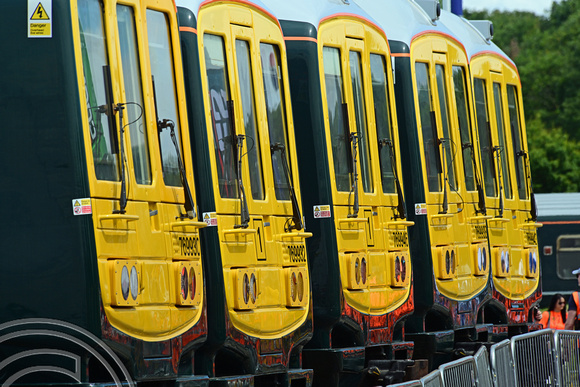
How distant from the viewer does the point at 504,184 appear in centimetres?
1580

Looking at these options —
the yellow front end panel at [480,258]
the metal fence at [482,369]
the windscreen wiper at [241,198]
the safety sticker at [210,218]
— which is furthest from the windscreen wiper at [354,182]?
the yellow front end panel at [480,258]

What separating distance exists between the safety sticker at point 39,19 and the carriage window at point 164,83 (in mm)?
1161

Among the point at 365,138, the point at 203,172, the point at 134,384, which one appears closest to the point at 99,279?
the point at 134,384

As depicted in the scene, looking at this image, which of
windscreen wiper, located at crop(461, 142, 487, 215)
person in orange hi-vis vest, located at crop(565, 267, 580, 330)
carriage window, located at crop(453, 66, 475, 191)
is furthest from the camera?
person in orange hi-vis vest, located at crop(565, 267, 580, 330)

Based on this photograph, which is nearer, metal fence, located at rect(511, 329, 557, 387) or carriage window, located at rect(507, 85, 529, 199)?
metal fence, located at rect(511, 329, 557, 387)

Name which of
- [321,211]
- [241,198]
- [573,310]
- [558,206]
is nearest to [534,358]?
[321,211]

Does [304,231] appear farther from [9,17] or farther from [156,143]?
[9,17]

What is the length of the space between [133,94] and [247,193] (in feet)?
5.64

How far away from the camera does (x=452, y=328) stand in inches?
530

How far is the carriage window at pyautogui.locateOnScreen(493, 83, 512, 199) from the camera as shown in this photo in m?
15.8

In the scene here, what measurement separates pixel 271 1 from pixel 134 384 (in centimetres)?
438

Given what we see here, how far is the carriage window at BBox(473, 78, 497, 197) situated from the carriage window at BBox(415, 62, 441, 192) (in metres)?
1.93

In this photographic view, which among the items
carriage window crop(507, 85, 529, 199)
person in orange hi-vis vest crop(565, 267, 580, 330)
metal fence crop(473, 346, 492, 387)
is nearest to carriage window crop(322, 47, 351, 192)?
metal fence crop(473, 346, 492, 387)

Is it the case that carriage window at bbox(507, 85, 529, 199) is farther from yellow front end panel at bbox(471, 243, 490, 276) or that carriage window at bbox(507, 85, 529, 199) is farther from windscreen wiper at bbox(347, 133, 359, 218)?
windscreen wiper at bbox(347, 133, 359, 218)
